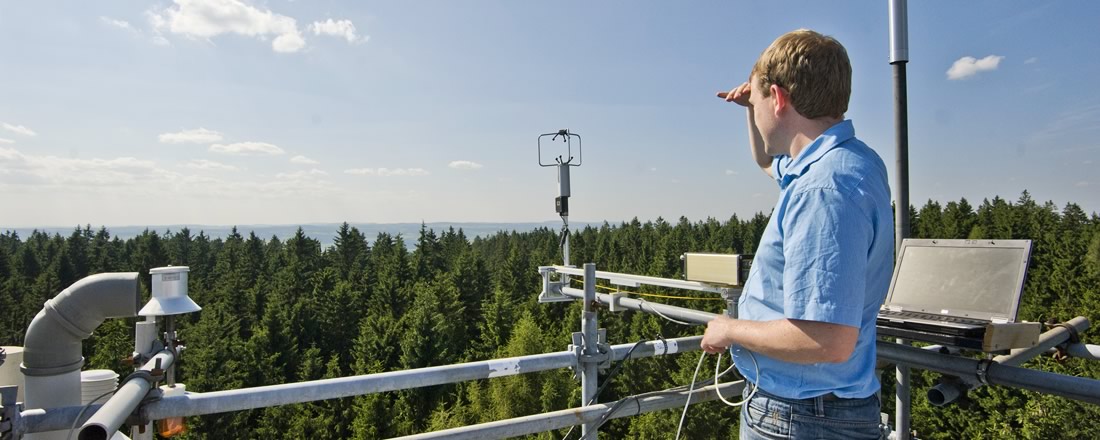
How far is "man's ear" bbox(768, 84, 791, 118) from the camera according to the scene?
1833mm

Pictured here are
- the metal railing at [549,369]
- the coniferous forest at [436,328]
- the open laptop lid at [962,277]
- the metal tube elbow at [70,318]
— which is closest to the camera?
the metal railing at [549,369]

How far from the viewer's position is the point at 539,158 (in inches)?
307

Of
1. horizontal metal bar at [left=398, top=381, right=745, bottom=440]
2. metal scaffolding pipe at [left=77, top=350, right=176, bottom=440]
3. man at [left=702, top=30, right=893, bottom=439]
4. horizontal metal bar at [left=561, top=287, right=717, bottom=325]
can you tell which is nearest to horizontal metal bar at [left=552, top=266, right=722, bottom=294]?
horizontal metal bar at [left=561, top=287, right=717, bottom=325]

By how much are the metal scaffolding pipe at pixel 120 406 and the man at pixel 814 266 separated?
6.30ft

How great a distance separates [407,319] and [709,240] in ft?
132

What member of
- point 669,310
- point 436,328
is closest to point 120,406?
point 669,310

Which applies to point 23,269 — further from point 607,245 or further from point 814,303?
point 814,303

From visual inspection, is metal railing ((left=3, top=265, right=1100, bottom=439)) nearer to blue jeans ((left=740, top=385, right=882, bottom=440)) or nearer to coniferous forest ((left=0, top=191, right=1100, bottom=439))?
blue jeans ((left=740, top=385, right=882, bottom=440))

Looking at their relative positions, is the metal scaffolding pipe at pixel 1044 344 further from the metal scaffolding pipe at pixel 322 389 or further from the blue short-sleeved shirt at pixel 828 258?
the metal scaffolding pipe at pixel 322 389

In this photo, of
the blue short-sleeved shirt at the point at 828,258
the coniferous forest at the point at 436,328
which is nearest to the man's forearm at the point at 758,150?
the blue short-sleeved shirt at the point at 828,258

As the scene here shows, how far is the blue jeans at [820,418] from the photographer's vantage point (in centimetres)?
189

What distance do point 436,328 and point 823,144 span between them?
4197 cm

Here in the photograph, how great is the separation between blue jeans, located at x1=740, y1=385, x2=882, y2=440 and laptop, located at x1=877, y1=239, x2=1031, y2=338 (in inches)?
30.8

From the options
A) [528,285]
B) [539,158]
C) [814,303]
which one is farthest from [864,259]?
[528,285]
